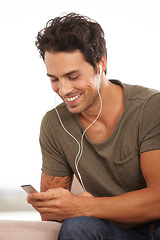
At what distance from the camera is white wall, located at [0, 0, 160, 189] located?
420 centimetres

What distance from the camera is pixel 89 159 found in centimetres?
198

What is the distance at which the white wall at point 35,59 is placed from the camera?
4.20 m

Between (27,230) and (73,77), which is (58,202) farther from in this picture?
(73,77)

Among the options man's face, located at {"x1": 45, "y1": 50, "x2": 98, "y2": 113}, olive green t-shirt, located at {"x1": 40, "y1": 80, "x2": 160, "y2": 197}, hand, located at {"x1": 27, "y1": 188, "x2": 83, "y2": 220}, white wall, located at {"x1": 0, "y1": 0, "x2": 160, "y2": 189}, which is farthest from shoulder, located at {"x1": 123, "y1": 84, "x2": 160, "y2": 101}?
white wall, located at {"x1": 0, "y1": 0, "x2": 160, "y2": 189}

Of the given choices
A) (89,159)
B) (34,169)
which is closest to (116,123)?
(89,159)

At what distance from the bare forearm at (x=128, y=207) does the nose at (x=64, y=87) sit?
0.51 metres

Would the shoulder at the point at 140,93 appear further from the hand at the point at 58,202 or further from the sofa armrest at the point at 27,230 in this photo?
the sofa armrest at the point at 27,230

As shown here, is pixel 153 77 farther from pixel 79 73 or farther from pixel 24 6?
pixel 79 73

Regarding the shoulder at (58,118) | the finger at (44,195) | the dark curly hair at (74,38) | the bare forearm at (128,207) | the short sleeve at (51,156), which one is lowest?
the bare forearm at (128,207)

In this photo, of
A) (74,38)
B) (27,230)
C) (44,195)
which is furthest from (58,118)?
(27,230)

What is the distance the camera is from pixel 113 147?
1896 mm

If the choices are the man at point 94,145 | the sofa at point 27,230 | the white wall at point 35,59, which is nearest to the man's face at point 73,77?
the man at point 94,145

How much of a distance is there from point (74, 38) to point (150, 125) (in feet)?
1.75

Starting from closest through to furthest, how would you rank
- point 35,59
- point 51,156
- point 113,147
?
point 113,147 → point 51,156 → point 35,59
